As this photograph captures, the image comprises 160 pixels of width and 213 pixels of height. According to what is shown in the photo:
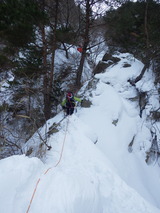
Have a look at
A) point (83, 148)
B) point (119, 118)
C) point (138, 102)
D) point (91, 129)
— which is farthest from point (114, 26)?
point (83, 148)

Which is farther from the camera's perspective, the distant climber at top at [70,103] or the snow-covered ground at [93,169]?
the distant climber at top at [70,103]

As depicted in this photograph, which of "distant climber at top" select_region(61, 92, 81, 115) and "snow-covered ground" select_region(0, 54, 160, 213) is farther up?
"distant climber at top" select_region(61, 92, 81, 115)

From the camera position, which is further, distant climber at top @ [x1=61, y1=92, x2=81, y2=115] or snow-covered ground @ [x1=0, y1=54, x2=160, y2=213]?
distant climber at top @ [x1=61, y1=92, x2=81, y2=115]

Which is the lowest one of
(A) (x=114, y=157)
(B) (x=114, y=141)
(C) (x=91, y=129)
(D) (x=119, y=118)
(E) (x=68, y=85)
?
(A) (x=114, y=157)

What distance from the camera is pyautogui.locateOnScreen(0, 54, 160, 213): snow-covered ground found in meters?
1.99

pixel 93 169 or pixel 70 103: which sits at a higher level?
pixel 70 103

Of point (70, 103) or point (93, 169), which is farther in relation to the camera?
point (70, 103)

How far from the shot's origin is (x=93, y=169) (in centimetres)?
321

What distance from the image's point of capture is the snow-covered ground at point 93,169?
1.99 meters

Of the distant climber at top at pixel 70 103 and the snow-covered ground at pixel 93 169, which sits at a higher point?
the distant climber at top at pixel 70 103

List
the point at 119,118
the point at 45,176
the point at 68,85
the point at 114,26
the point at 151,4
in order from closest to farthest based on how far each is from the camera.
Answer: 1. the point at 45,176
2. the point at 119,118
3. the point at 114,26
4. the point at 151,4
5. the point at 68,85

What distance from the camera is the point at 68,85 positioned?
31.0 feet

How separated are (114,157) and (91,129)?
1353mm

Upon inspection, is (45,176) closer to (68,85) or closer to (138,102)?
(138,102)
